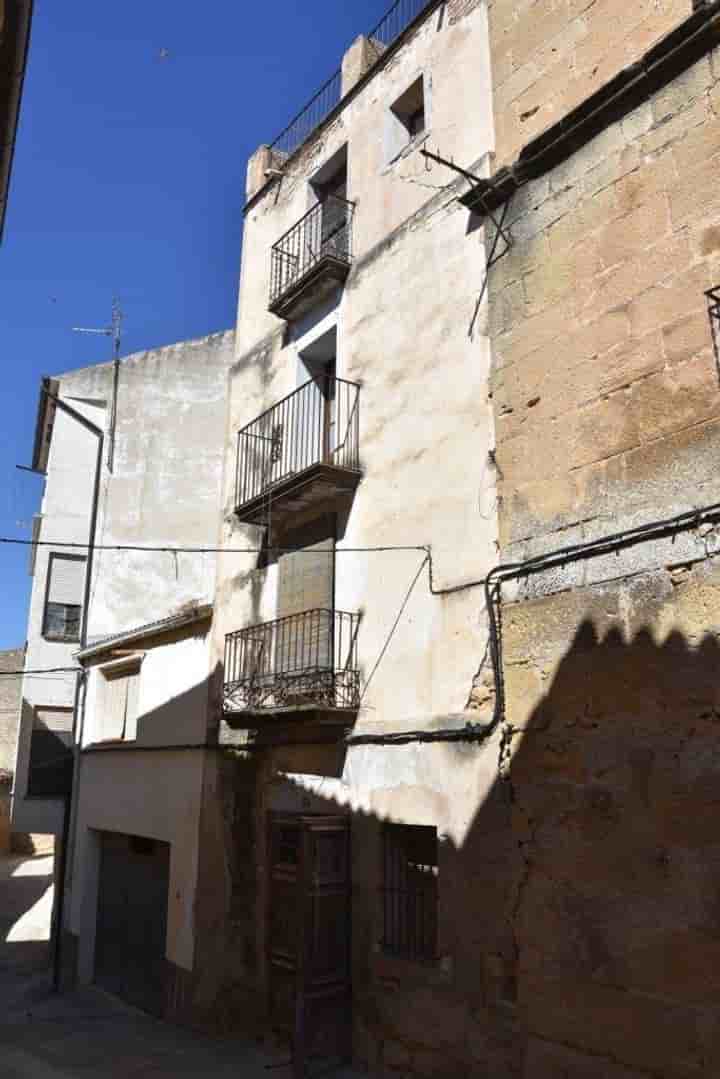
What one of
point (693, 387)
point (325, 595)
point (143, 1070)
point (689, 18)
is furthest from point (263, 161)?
point (143, 1070)

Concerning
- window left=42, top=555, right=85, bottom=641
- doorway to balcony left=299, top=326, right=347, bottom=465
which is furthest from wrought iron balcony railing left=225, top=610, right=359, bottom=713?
window left=42, top=555, right=85, bottom=641

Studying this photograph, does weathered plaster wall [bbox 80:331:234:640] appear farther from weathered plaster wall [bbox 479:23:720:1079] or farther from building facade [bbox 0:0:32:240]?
building facade [bbox 0:0:32:240]

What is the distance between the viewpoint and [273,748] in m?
10.3

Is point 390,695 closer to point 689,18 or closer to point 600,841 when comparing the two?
point 600,841

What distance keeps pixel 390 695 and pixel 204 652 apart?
13.5 ft

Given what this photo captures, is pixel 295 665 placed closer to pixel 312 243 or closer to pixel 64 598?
pixel 312 243

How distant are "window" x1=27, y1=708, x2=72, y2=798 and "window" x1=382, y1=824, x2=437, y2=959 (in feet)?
36.2

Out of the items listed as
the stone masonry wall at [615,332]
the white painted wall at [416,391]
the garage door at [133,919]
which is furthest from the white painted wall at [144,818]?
the stone masonry wall at [615,332]

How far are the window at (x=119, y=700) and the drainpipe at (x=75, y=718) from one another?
0.88 meters

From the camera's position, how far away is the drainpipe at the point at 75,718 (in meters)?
14.1

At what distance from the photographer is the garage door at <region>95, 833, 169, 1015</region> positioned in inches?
466

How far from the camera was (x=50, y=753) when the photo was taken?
58.7 ft

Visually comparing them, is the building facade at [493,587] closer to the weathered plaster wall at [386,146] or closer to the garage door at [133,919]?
the weathered plaster wall at [386,146]

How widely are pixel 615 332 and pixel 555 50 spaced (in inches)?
119
